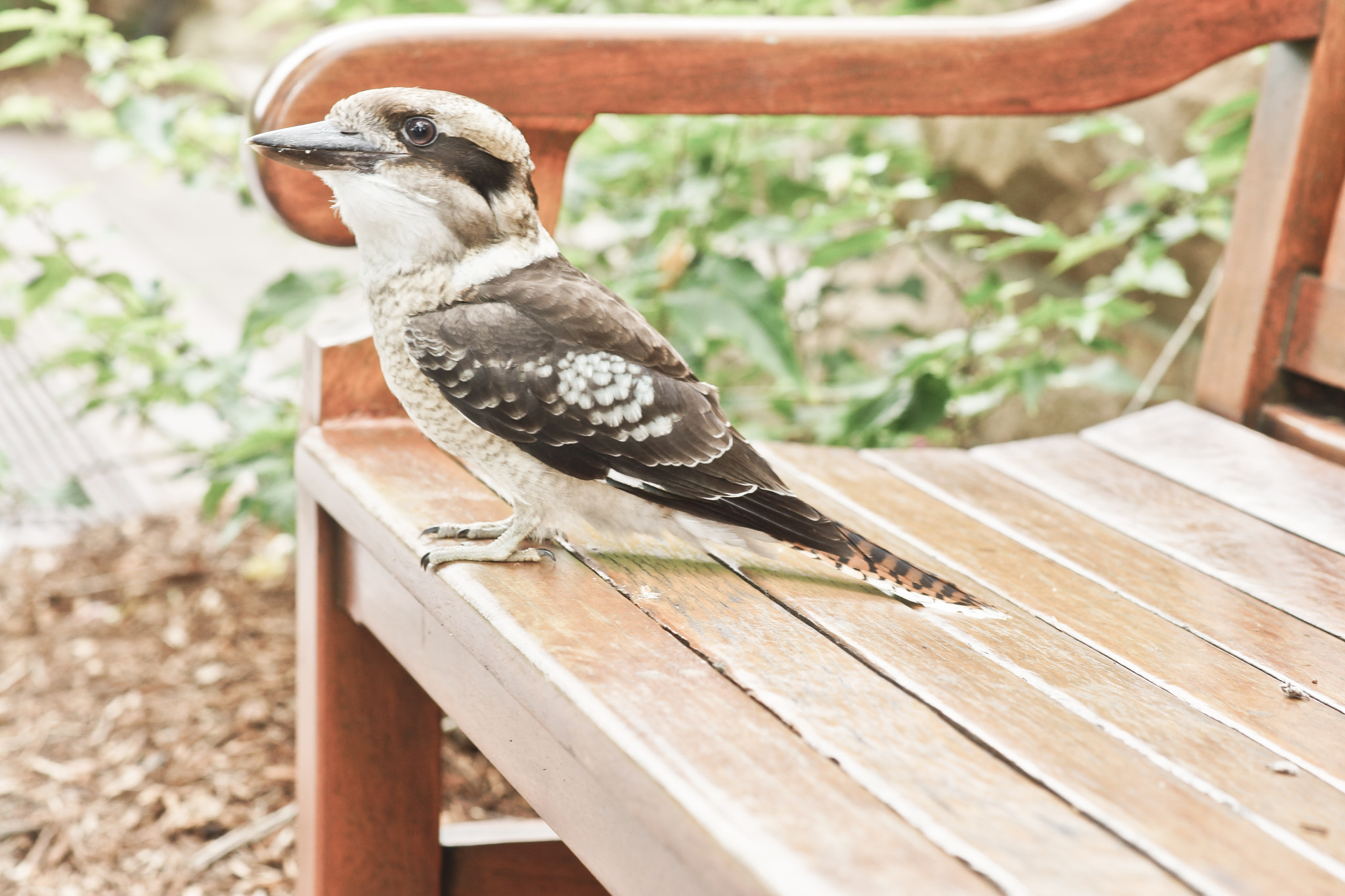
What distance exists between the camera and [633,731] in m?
0.89

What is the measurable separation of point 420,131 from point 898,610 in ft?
2.24

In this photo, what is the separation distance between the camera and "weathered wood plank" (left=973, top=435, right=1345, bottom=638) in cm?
137

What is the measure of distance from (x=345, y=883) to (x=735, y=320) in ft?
3.40

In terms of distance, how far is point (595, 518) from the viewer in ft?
4.16

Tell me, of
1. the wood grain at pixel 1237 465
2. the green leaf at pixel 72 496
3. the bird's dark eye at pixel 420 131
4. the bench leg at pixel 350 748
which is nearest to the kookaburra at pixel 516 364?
the bird's dark eye at pixel 420 131

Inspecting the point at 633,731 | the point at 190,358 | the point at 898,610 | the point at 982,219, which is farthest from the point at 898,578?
the point at 190,358

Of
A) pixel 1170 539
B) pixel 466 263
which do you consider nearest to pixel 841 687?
pixel 466 263

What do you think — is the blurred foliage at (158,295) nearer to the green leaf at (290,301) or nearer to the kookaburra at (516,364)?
the green leaf at (290,301)

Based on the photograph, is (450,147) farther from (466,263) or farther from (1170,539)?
(1170,539)

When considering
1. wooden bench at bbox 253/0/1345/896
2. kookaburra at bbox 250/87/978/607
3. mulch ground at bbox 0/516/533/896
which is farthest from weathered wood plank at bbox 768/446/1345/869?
mulch ground at bbox 0/516/533/896

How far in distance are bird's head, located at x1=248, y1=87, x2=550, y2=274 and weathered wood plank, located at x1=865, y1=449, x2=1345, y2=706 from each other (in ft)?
2.39

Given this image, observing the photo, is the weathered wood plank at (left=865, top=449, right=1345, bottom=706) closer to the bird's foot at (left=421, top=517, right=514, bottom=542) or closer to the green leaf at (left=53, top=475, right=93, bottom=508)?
the bird's foot at (left=421, top=517, right=514, bottom=542)

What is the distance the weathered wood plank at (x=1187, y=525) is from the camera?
4.50 ft

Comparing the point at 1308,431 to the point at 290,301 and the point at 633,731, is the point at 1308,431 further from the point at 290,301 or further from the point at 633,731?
the point at 290,301
